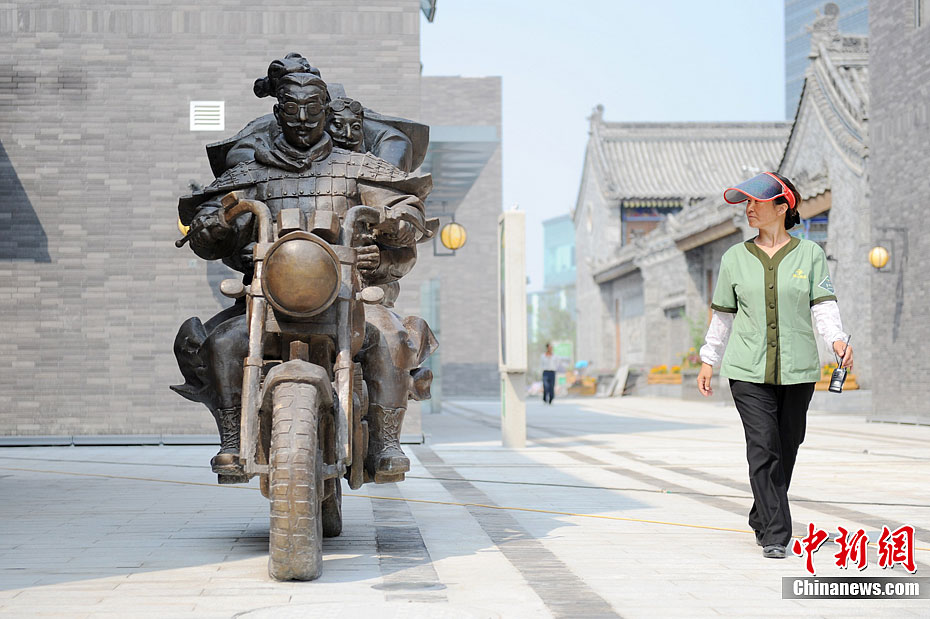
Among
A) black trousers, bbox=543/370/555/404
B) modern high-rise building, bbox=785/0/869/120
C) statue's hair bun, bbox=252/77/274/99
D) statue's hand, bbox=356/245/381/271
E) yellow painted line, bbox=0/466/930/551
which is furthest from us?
modern high-rise building, bbox=785/0/869/120

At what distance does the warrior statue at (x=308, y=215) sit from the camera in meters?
5.48

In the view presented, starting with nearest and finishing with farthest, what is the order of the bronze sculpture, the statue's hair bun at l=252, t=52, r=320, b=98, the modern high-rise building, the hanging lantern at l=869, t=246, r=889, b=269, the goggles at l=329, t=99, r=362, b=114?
the bronze sculpture → the statue's hair bun at l=252, t=52, r=320, b=98 → the goggles at l=329, t=99, r=362, b=114 → the hanging lantern at l=869, t=246, r=889, b=269 → the modern high-rise building

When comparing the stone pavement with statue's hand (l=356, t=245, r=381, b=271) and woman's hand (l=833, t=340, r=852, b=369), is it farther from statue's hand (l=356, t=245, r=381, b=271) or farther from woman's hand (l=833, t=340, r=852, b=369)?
statue's hand (l=356, t=245, r=381, b=271)

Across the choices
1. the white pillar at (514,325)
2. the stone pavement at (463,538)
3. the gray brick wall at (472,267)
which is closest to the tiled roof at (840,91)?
the white pillar at (514,325)

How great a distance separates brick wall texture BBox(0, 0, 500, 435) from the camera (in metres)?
13.7

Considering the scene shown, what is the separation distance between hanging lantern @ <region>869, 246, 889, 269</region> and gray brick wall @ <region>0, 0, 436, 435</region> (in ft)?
29.3

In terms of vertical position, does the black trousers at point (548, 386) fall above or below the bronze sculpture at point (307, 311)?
below

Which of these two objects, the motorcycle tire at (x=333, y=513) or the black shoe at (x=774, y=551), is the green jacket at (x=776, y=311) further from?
the motorcycle tire at (x=333, y=513)

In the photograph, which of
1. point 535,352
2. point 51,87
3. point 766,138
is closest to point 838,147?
point 51,87

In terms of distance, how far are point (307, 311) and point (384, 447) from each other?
36.1 inches

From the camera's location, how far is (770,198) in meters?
5.81

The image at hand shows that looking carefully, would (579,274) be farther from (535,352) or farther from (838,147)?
(535,352)

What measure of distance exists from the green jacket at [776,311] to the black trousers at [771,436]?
0.08 metres

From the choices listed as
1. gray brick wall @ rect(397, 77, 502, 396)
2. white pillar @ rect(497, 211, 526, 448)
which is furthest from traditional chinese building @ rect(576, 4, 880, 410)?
white pillar @ rect(497, 211, 526, 448)
